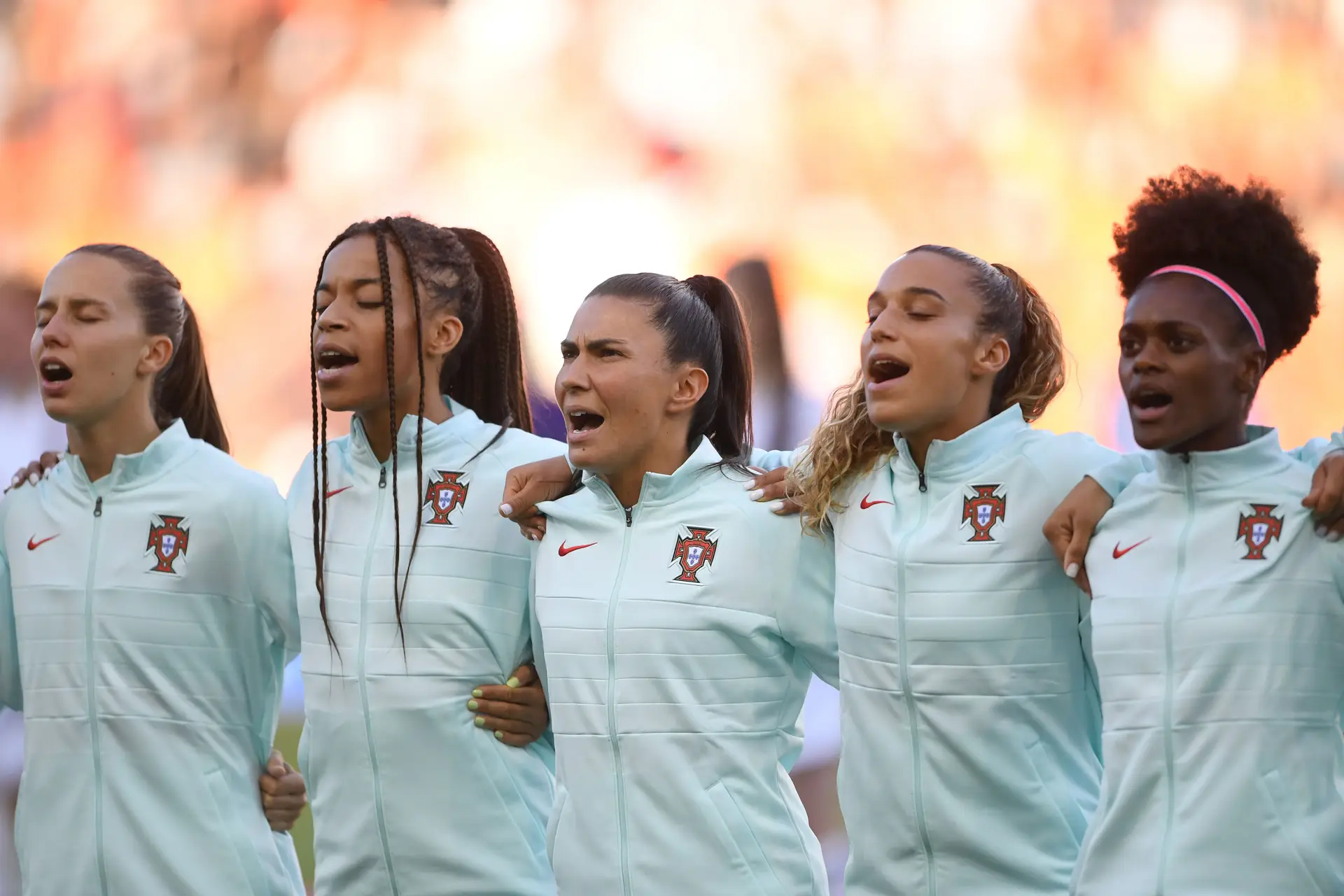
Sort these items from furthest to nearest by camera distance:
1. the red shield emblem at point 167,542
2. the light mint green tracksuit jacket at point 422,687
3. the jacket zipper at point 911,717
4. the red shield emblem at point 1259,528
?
the red shield emblem at point 167,542, the light mint green tracksuit jacket at point 422,687, the jacket zipper at point 911,717, the red shield emblem at point 1259,528

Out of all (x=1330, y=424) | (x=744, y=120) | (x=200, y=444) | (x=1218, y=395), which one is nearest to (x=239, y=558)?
(x=200, y=444)

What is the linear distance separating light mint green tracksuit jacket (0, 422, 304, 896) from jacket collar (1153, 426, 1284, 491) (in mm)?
1674

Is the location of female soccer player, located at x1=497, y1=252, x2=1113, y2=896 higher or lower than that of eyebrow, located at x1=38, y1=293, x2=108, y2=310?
lower

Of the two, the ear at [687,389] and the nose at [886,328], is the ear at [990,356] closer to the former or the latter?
the nose at [886,328]

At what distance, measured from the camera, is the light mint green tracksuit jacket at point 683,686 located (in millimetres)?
2605

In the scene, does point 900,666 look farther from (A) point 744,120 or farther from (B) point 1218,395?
(A) point 744,120

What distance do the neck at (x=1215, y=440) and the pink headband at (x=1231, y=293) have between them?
13 centimetres

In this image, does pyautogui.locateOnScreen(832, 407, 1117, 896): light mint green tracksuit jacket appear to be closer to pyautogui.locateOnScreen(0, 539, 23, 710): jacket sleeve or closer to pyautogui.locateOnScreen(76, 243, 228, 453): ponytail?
pyautogui.locateOnScreen(76, 243, 228, 453): ponytail

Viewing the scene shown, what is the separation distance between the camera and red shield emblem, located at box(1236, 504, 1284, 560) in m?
2.27

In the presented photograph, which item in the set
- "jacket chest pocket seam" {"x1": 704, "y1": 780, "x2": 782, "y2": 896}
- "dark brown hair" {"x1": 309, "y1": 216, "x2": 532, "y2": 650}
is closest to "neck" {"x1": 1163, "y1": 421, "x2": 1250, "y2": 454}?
"jacket chest pocket seam" {"x1": 704, "y1": 780, "x2": 782, "y2": 896}

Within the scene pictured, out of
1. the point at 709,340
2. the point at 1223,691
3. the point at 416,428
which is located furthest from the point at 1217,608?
the point at 416,428

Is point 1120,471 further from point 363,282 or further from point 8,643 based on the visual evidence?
point 8,643

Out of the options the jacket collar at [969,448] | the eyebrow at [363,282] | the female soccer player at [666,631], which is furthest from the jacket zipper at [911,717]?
the eyebrow at [363,282]

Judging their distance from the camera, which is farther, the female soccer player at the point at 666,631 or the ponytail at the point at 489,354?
the ponytail at the point at 489,354
